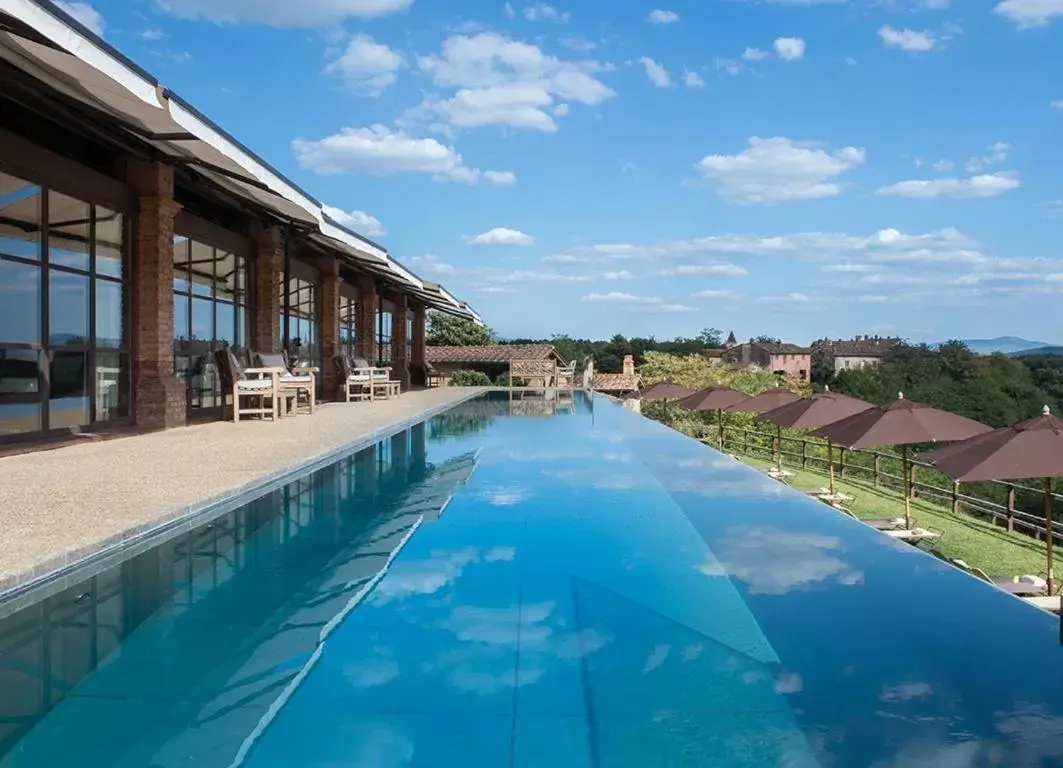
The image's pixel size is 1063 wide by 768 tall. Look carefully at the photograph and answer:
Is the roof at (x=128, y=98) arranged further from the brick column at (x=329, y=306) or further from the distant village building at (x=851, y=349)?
the distant village building at (x=851, y=349)

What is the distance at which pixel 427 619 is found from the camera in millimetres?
4238

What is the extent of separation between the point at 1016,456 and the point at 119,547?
6464 mm

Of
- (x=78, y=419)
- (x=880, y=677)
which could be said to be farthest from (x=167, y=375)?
(x=880, y=677)

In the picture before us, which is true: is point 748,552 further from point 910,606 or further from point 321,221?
point 321,221

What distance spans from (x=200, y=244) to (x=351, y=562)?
880 centimetres

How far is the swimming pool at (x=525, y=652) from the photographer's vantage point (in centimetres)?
296

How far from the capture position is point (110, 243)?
1005 centimetres

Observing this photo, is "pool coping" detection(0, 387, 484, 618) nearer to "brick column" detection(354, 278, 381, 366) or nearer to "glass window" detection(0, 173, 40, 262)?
"glass window" detection(0, 173, 40, 262)

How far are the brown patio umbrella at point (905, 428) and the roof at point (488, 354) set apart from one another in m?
33.1

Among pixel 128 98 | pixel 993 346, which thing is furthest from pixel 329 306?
pixel 993 346

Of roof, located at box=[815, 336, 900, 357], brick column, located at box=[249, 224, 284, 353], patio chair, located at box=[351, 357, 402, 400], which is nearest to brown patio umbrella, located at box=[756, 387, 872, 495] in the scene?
brick column, located at box=[249, 224, 284, 353]

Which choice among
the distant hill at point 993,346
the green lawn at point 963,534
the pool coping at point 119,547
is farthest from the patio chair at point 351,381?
the distant hill at point 993,346

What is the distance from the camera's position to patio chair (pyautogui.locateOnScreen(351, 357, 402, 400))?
1933cm

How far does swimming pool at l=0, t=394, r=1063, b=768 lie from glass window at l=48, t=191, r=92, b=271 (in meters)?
4.29
